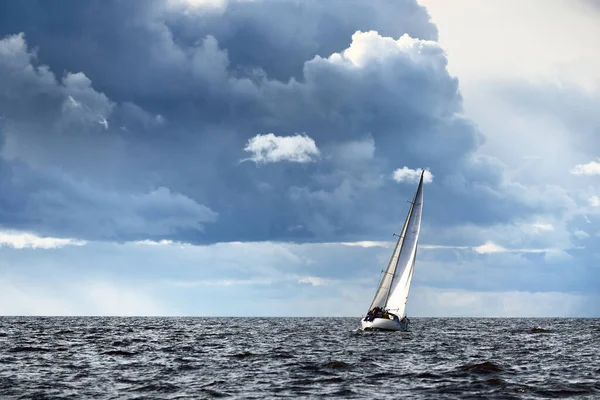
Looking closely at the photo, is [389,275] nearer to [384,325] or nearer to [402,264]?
[402,264]

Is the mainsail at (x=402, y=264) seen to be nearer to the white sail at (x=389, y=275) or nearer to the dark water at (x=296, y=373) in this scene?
the white sail at (x=389, y=275)

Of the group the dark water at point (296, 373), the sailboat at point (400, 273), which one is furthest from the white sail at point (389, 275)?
the dark water at point (296, 373)

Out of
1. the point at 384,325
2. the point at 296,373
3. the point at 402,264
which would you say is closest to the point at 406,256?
the point at 402,264

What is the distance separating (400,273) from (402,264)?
109 centimetres

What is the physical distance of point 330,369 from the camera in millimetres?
43688

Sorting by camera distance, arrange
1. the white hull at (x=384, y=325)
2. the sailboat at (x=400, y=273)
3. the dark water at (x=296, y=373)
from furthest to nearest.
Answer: the sailboat at (x=400, y=273) < the white hull at (x=384, y=325) < the dark water at (x=296, y=373)

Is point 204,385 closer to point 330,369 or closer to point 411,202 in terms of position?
point 330,369

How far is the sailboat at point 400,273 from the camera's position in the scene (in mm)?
84938

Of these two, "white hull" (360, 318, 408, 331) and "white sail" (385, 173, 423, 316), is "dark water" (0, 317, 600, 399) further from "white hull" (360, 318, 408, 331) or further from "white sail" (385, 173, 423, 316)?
"white sail" (385, 173, 423, 316)

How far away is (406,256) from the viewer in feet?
281

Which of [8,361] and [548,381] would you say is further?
[8,361]

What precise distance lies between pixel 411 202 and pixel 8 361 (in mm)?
50264

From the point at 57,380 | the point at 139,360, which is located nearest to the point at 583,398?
the point at 57,380

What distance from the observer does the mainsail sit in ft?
279
